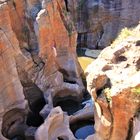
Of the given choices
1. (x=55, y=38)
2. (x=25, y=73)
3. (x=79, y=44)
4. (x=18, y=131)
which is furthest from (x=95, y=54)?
(x=18, y=131)

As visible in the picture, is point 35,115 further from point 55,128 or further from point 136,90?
point 136,90

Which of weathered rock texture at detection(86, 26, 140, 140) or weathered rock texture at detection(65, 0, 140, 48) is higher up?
weathered rock texture at detection(86, 26, 140, 140)

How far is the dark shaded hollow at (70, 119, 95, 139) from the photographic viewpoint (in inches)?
723

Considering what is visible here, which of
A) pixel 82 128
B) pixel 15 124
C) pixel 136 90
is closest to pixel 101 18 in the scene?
pixel 82 128

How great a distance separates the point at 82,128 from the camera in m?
18.7

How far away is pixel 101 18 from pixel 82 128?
12.3 meters

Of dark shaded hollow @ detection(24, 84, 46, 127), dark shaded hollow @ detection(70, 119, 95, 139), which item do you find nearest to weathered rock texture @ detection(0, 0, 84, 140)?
dark shaded hollow @ detection(24, 84, 46, 127)

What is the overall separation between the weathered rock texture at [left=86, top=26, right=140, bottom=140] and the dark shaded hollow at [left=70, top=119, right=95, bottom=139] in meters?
6.06

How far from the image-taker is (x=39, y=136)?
52.6ft

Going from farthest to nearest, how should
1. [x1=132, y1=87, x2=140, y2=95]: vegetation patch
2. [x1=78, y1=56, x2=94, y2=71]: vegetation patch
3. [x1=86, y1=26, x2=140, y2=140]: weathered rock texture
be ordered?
[x1=78, y1=56, x2=94, y2=71]: vegetation patch
[x1=86, y1=26, x2=140, y2=140]: weathered rock texture
[x1=132, y1=87, x2=140, y2=95]: vegetation patch

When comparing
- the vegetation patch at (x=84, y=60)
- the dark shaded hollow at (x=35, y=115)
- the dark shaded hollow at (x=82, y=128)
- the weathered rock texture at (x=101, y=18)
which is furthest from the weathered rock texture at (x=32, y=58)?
the weathered rock texture at (x=101, y=18)

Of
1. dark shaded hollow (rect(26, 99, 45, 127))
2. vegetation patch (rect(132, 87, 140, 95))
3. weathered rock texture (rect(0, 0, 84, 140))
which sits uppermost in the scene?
vegetation patch (rect(132, 87, 140, 95))

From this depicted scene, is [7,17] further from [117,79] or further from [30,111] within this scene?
[117,79]

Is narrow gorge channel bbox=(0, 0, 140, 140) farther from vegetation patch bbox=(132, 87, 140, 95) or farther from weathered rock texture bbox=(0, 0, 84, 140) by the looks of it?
vegetation patch bbox=(132, 87, 140, 95)
